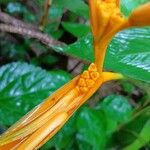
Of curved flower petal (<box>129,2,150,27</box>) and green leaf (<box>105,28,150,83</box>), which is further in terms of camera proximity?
green leaf (<box>105,28,150,83</box>)

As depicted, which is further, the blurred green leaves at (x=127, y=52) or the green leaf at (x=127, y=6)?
the green leaf at (x=127, y=6)

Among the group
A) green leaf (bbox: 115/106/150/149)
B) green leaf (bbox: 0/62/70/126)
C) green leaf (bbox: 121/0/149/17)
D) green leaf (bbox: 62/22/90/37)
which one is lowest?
green leaf (bbox: 115/106/150/149)

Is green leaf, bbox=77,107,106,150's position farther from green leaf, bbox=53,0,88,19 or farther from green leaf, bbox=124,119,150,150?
green leaf, bbox=53,0,88,19

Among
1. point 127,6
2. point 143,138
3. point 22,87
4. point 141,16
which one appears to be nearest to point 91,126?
point 143,138

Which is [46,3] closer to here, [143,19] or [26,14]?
[26,14]

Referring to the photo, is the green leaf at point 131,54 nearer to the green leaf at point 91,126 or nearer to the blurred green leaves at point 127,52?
the blurred green leaves at point 127,52

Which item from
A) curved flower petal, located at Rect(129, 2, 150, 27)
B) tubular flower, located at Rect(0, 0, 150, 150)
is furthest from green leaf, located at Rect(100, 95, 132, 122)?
curved flower petal, located at Rect(129, 2, 150, 27)

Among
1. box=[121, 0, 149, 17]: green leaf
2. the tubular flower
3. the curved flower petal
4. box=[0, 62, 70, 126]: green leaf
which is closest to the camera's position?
the curved flower petal

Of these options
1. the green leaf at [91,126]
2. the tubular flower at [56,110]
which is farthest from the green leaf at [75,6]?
the tubular flower at [56,110]
